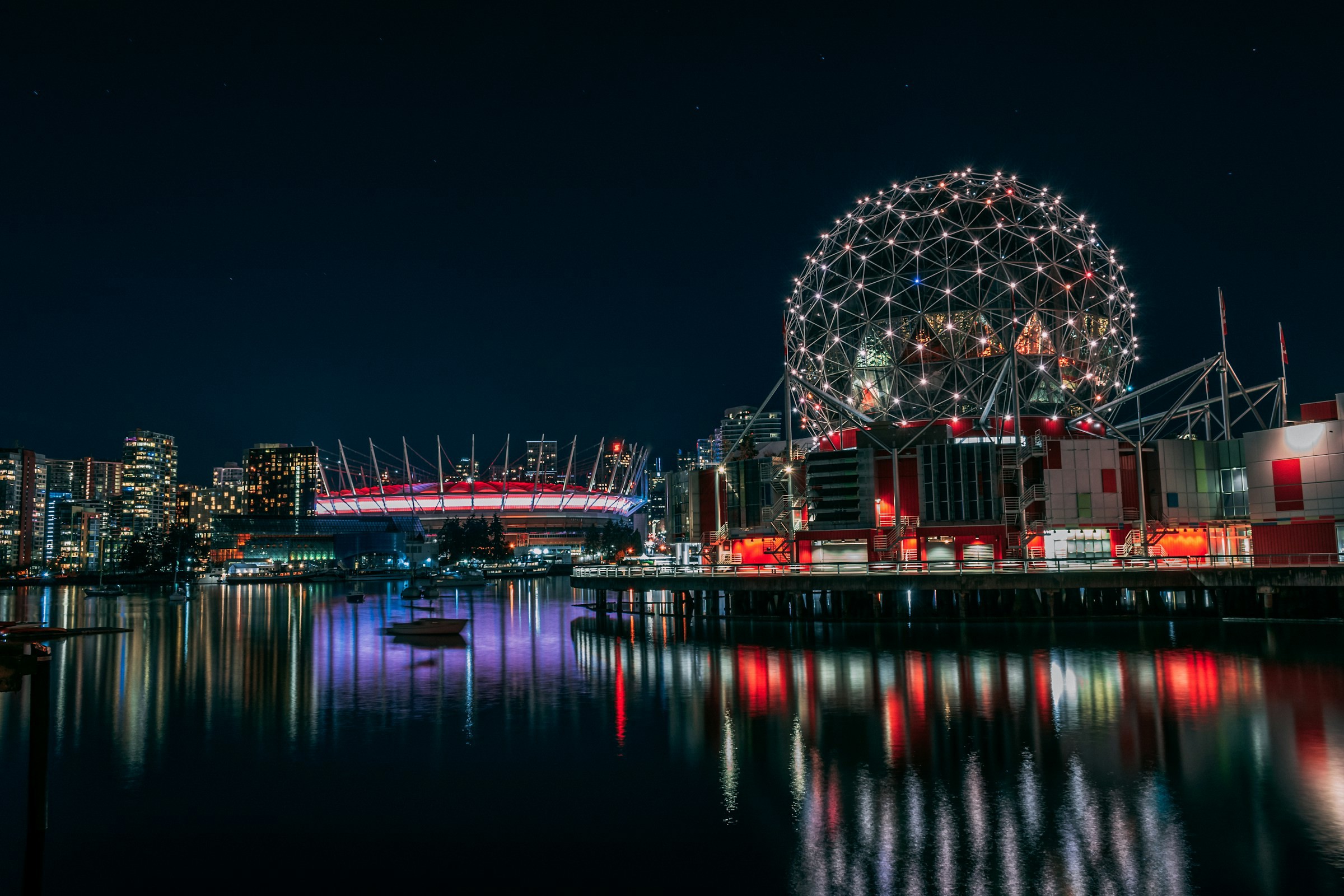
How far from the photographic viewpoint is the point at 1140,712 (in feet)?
89.3

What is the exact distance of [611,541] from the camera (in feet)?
570

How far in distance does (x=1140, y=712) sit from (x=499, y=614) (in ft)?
160

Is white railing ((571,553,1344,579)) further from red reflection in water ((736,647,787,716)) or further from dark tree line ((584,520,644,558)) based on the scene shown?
dark tree line ((584,520,644,558))

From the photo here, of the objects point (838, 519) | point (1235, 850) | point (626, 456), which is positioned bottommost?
point (1235, 850)

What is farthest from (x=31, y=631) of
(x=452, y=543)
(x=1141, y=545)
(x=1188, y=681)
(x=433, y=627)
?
(x=452, y=543)

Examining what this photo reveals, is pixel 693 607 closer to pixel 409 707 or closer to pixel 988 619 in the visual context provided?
pixel 988 619

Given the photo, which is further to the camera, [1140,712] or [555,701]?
[555,701]

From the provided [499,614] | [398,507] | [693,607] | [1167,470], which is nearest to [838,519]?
[693,607]

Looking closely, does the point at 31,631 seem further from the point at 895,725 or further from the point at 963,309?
the point at 963,309

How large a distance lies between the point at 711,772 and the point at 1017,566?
34198 mm

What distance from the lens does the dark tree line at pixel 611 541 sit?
168 m

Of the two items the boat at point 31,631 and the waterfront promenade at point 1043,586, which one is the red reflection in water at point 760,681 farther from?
the boat at point 31,631

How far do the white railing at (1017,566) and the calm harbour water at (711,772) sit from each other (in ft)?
24.4

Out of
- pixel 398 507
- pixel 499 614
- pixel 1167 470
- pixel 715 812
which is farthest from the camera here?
pixel 398 507
